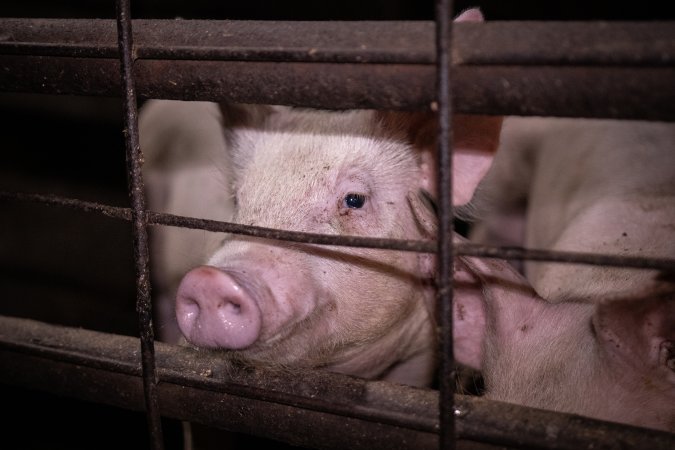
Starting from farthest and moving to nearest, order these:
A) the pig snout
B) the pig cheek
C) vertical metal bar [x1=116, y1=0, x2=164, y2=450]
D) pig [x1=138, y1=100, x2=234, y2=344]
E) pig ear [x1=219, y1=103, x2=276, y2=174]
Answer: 1. pig [x1=138, y1=100, x2=234, y2=344]
2. pig ear [x1=219, y1=103, x2=276, y2=174]
3. the pig cheek
4. the pig snout
5. vertical metal bar [x1=116, y1=0, x2=164, y2=450]

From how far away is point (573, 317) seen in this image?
149 centimetres

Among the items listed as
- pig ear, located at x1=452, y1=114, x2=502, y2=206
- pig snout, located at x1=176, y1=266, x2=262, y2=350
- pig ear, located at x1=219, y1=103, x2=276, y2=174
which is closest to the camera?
pig snout, located at x1=176, y1=266, x2=262, y2=350

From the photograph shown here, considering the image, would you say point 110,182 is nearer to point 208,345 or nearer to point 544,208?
point 544,208

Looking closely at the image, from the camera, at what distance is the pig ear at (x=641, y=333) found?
1178 mm

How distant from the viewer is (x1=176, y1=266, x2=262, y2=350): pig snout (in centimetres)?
143

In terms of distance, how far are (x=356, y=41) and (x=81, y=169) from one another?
11.7 ft

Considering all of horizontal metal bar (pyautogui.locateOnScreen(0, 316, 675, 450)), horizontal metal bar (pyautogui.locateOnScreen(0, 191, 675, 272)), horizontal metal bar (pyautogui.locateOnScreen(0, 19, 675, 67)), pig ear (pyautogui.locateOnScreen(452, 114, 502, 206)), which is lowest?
horizontal metal bar (pyautogui.locateOnScreen(0, 316, 675, 450))

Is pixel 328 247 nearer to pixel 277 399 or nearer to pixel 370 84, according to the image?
pixel 277 399

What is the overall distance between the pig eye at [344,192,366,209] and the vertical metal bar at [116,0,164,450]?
75 centimetres

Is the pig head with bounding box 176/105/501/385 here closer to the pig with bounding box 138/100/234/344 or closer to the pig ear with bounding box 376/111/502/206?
the pig ear with bounding box 376/111/502/206

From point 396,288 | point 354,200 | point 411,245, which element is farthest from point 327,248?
point 411,245

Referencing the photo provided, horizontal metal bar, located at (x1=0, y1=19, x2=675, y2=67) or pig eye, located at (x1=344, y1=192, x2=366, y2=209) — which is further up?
horizontal metal bar, located at (x1=0, y1=19, x2=675, y2=67)

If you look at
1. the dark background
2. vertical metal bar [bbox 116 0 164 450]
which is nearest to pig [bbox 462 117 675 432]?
vertical metal bar [bbox 116 0 164 450]

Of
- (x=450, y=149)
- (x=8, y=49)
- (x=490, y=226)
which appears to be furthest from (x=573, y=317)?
(x=490, y=226)
